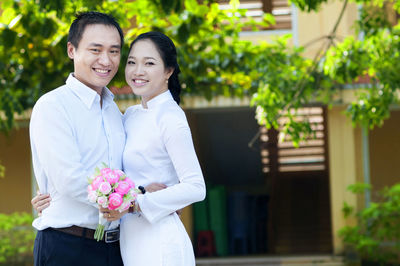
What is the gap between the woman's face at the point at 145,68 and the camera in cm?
336

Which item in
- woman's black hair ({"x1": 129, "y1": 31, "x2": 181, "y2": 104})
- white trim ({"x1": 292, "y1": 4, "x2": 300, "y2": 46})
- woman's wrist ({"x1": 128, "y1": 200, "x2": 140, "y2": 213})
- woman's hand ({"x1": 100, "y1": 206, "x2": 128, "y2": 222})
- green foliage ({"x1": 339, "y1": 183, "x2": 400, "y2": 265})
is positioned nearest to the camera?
woman's hand ({"x1": 100, "y1": 206, "x2": 128, "y2": 222})

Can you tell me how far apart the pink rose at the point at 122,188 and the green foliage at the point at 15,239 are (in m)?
7.67

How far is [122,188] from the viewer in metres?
2.99

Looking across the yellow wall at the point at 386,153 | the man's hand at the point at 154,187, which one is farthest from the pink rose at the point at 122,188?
the yellow wall at the point at 386,153

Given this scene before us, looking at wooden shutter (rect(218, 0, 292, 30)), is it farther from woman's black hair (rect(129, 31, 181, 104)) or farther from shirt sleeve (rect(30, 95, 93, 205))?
shirt sleeve (rect(30, 95, 93, 205))

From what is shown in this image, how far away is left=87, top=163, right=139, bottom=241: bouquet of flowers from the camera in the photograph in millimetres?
2957

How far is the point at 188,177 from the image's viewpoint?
126 inches

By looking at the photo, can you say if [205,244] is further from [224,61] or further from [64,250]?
[64,250]

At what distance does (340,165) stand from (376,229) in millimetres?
1244

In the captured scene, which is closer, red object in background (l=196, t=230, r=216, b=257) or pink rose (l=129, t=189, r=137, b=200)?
pink rose (l=129, t=189, r=137, b=200)

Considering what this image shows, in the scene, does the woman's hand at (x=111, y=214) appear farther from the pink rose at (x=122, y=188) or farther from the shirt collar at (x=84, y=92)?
the shirt collar at (x=84, y=92)

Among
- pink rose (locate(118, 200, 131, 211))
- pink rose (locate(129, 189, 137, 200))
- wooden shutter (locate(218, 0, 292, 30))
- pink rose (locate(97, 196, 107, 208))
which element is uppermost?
wooden shutter (locate(218, 0, 292, 30))

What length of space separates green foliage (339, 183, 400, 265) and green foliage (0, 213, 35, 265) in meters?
4.62

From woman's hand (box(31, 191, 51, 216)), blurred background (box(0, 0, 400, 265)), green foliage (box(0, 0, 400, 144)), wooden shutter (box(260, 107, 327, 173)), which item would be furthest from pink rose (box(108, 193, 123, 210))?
wooden shutter (box(260, 107, 327, 173))
